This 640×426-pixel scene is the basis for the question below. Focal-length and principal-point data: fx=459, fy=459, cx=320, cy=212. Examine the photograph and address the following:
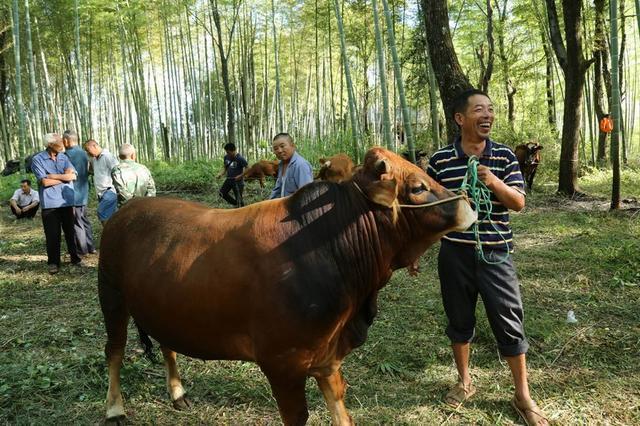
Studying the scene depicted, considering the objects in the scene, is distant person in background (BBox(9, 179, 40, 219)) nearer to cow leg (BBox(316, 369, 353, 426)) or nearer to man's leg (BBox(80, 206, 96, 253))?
man's leg (BBox(80, 206, 96, 253))

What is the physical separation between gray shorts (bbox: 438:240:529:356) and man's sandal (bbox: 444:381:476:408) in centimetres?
28

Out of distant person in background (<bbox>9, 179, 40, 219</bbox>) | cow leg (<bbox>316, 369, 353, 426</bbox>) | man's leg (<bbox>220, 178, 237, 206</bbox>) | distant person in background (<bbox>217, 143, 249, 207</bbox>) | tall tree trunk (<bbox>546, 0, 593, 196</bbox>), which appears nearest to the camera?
cow leg (<bbox>316, 369, 353, 426</bbox>)

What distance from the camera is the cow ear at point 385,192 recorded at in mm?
1709

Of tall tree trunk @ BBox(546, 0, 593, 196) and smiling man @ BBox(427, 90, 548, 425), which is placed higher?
tall tree trunk @ BBox(546, 0, 593, 196)

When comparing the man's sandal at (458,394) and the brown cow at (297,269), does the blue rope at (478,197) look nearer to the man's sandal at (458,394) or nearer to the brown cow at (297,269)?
the brown cow at (297,269)

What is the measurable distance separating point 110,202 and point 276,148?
9.33 feet

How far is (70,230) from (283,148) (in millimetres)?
3535

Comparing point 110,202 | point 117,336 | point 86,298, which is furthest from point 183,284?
point 110,202

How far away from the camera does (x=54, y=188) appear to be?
5.72 metres

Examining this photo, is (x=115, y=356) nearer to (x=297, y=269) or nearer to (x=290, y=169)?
(x=297, y=269)

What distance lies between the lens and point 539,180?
41.0 feet

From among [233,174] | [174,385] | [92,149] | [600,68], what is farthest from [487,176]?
[600,68]

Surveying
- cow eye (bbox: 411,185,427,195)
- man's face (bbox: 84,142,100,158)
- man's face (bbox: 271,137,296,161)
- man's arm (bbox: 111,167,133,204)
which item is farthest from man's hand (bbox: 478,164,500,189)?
man's face (bbox: 84,142,100,158)

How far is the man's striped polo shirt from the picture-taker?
7.89 feet
